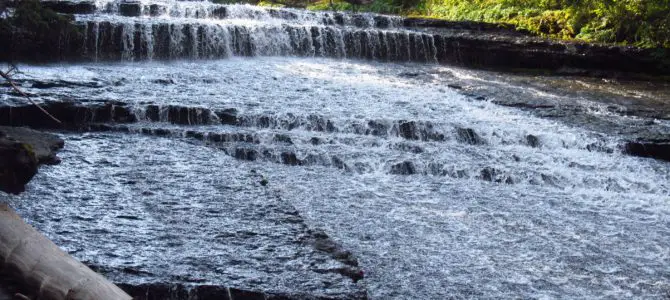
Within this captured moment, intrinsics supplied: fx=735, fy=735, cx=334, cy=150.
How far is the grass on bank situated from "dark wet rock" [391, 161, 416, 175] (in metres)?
→ 11.6

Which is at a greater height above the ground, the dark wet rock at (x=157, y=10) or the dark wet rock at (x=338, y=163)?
the dark wet rock at (x=157, y=10)

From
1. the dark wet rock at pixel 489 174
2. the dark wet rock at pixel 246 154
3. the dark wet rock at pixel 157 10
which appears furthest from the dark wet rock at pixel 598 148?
the dark wet rock at pixel 157 10

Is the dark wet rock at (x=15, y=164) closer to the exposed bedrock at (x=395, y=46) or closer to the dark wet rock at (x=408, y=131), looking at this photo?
the dark wet rock at (x=408, y=131)

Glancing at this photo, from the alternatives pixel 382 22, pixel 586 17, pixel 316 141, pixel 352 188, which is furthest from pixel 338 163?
pixel 586 17

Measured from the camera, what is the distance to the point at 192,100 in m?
10.8

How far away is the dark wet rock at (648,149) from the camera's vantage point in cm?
1082

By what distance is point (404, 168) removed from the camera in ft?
29.7

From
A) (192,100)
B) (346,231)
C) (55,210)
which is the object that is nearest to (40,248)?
(55,210)

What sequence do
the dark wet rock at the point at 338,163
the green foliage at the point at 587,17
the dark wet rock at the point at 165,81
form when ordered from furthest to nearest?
the green foliage at the point at 587,17 → the dark wet rock at the point at 165,81 → the dark wet rock at the point at 338,163

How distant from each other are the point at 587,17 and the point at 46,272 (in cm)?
1826

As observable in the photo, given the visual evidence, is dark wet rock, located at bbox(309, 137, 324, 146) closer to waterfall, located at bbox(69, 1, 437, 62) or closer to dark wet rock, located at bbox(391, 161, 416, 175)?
dark wet rock, located at bbox(391, 161, 416, 175)

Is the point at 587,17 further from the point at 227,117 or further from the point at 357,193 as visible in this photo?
the point at 357,193

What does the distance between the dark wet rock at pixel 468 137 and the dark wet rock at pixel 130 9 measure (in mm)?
9941

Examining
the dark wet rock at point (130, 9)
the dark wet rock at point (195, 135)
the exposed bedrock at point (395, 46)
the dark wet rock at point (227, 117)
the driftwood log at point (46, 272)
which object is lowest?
the dark wet rock at point (195, 135)
